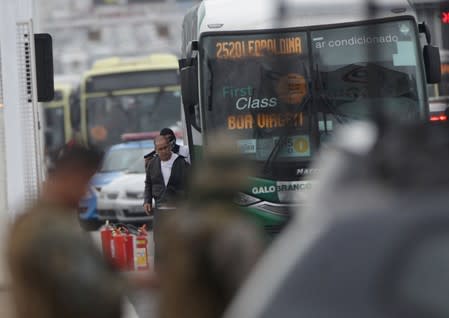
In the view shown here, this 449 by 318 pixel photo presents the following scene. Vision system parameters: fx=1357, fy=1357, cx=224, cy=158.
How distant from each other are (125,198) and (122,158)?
1699 mm

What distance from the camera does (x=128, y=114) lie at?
96.8 feet

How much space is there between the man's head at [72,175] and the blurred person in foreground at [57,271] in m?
0.14

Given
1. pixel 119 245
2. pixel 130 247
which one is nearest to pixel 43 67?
pixel 119 245

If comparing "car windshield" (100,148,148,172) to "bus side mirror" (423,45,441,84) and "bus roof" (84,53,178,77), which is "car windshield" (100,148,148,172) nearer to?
"bus roof" (84,53,178,77)

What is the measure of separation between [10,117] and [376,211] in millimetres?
10289

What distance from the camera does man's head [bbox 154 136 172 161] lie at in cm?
1419

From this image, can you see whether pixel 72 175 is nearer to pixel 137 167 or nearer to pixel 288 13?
pixel 288 13

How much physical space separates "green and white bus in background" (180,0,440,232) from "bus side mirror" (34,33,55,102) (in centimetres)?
276

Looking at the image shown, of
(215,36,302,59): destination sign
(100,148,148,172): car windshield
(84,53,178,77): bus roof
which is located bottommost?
(100,148,148,172): car windshield

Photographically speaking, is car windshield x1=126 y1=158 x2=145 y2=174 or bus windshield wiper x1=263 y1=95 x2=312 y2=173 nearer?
bus windshield wiper x1=263 y1=95 x2=312 y2=173

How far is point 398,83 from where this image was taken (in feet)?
53.0

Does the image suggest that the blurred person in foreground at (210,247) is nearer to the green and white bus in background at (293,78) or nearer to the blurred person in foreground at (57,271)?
the blurred person in foreground at (57,271)

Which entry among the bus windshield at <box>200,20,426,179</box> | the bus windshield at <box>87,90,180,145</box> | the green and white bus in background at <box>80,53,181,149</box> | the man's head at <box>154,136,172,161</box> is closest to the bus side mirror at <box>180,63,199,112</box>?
the bus windshield at <box>200,20,426,179</box>

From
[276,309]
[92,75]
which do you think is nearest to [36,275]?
[276,309]
